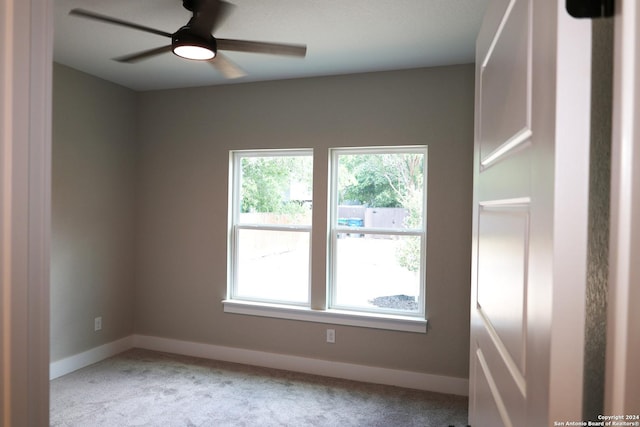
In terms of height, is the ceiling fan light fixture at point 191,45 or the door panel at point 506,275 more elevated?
the ceiling fan light fixture at point 191,45

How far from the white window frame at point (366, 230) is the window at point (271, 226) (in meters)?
0.23

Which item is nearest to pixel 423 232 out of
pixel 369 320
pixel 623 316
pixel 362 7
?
pixel 369 320

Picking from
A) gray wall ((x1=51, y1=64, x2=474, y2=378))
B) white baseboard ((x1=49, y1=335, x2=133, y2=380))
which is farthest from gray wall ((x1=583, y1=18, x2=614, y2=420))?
white baseboard ((x1=49, y1=335, x2=133, y2=380))

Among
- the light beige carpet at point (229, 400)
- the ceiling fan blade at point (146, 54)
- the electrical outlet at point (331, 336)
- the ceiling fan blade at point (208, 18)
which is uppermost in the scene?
the ceiling fan blade at point (208, 18)

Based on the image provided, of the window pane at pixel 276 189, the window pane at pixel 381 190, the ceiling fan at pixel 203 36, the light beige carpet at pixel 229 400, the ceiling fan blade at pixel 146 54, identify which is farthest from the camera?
the window pane at pixel 276 189

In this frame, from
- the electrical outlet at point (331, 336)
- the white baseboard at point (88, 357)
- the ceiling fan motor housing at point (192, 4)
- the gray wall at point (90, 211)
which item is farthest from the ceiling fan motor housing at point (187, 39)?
the white baseboard at point (88, 357)

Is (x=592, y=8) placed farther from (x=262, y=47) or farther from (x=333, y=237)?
(x=333, y=237)

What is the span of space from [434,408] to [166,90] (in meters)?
3.77

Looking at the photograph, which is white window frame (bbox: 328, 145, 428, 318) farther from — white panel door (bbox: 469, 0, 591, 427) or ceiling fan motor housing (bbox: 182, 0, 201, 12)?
white panel door (bbox: 469, 0, 591, 427)

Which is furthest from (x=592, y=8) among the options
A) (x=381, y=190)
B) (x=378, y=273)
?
(x=378, y=273)

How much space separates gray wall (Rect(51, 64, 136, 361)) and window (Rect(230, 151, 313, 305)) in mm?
1161

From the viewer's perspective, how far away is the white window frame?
3.32 m

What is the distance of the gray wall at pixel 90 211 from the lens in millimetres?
3342

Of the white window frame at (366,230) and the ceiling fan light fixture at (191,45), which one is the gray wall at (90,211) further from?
the white window frame at (366,230)
